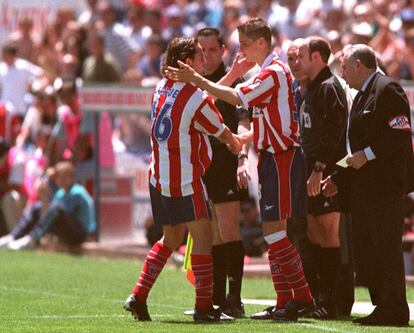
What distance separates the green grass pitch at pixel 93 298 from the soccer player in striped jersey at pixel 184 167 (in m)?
0.35

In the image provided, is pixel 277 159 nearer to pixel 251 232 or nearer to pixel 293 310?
pixel 293 310

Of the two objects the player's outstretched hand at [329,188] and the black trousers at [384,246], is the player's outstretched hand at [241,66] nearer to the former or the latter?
the player's outstretched hand at [329,188]

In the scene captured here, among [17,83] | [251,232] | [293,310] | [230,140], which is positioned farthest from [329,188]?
[17,83]

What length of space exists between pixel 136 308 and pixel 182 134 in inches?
54.7

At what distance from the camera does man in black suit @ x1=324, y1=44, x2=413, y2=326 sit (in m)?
11.7

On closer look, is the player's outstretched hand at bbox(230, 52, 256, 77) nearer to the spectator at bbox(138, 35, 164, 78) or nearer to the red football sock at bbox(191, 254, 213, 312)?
the red football sock at bbox(191, 254, 213, 312)

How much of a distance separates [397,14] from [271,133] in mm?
10181

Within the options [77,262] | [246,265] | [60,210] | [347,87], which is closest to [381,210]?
[347,87]

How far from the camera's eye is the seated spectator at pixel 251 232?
1866 centimetres

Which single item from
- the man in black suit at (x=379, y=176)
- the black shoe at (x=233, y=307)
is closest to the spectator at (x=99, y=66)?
the black shoe at (x=233, y=307)

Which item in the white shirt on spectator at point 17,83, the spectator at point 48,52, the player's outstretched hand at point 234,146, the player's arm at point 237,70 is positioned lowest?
the player's outstretched hand at point 234,146

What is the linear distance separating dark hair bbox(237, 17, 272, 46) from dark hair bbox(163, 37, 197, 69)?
19.3 inches

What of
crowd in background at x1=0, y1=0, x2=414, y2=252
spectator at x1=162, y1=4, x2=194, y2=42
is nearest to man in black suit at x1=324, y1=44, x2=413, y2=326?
crowd in background at x1=0, y1=0, x2=414, y2=252

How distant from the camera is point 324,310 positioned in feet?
40.7
